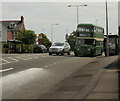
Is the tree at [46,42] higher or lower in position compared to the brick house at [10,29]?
lower

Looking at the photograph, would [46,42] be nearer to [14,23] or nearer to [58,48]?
[14,23]

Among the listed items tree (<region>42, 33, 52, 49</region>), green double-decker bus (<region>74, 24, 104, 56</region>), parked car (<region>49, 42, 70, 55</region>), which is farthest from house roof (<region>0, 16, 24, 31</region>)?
green double-decker bus (<region>74, 24, 104, 56</region>)

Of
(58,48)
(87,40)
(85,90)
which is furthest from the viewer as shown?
(58,48)

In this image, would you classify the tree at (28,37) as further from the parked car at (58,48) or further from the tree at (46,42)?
the parked car at (58,48)

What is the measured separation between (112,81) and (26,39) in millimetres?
68845

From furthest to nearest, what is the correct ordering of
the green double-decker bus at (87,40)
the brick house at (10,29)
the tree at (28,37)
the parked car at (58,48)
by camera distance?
the brick house at (10,29) → the tree at (28,37) → the parked car at (58,48) → the green double-decker bus at (87,40)

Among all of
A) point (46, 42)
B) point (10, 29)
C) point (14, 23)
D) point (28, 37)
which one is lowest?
point (46, 42)

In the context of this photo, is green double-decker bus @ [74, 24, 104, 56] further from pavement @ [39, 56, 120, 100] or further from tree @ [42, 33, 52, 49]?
tree @ [42, 33, 52, 49]

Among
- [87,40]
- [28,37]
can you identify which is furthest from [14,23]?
[87,40]

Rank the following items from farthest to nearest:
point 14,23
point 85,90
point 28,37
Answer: point 14,23
point 28,37
point 85,90

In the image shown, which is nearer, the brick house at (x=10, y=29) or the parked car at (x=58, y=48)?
the parked car at (x=58, y=48)

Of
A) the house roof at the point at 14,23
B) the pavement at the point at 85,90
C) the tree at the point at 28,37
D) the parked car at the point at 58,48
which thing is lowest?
the pavement at the point at 85,90

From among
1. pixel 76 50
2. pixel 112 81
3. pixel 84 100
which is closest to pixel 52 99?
pixel 84 100

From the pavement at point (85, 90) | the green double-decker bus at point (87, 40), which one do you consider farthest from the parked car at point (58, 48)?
the pavement at point (85, 90)
